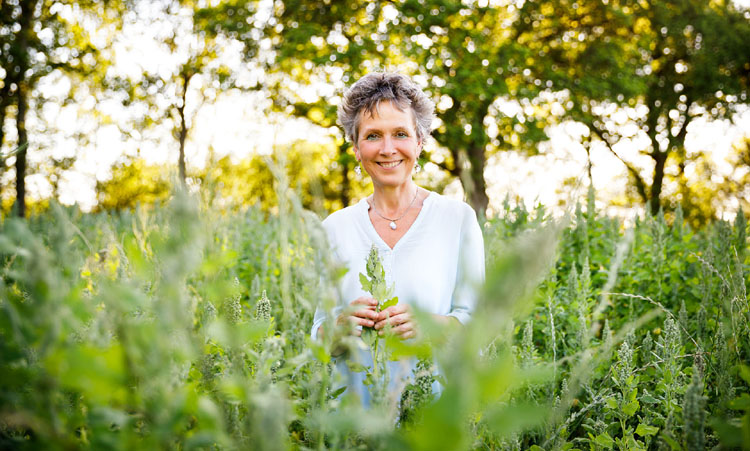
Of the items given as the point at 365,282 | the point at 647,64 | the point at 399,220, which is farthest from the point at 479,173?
the point at 365,282

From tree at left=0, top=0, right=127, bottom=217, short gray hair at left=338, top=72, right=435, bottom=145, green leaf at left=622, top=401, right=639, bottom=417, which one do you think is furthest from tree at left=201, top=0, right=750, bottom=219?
green leaf at left=622, top=401, right=639, bottom=417

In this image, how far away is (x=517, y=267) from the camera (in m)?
0.53

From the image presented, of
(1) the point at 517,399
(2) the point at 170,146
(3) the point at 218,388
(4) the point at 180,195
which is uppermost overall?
(2) the point at 170,146

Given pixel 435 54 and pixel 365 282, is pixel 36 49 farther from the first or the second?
pixel 365 282

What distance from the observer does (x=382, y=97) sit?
2.51 metres

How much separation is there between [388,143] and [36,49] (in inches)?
657

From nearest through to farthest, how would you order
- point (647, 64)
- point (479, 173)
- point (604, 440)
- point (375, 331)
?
point (375, 331), point (604, 440), point (479, 173), point (647, 64)

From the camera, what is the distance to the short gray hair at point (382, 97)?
2516mm

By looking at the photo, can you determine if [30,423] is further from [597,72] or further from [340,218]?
[597,72]

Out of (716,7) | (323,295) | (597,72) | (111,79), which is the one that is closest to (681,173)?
(716,7)

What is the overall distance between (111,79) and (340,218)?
19.7 meters

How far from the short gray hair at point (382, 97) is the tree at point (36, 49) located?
12.7 metres

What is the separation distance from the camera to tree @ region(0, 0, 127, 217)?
13805mm

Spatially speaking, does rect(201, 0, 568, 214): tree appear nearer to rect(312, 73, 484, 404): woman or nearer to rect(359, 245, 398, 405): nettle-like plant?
rect(312, 73, 484, 404): woman
